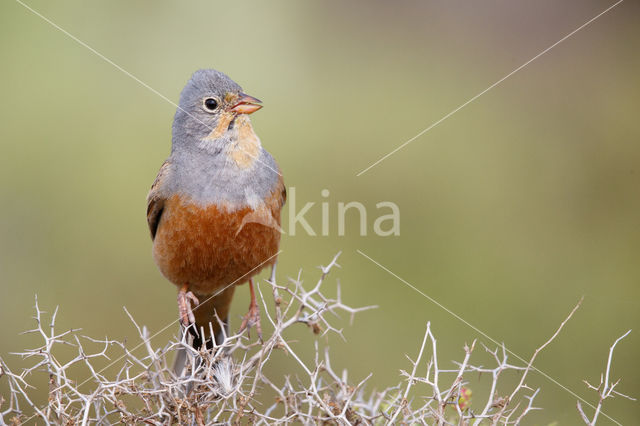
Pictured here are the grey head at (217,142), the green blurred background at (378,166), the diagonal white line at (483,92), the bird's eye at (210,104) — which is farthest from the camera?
the diagonal white line at (483,92)

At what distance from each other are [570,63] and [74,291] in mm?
5524

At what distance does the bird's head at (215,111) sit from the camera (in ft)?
15.3

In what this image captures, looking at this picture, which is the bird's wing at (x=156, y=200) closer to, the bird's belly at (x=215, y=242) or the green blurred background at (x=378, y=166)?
the bird's belly at (x=215, y=242)

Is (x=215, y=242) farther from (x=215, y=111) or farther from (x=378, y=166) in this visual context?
(x=378, y=166)

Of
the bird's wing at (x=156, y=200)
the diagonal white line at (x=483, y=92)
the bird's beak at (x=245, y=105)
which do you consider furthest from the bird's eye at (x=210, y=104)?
the diagonal white line at (x=483, y=92)

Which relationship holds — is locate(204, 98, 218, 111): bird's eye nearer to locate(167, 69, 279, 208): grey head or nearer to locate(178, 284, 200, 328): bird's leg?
locate(167, 69, 279, 208): grey head

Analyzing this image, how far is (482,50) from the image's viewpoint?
27.6 feet

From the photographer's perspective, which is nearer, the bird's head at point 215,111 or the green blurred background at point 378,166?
the bird's head at point 215,111

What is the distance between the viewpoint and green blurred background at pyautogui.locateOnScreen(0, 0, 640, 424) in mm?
6242

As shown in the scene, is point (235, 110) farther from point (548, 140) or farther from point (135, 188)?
point (548, 140)

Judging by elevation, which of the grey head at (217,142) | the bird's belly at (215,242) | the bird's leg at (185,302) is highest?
the grey head at (217,142)

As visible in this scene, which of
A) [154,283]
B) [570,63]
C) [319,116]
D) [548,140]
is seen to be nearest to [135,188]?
[154,283]

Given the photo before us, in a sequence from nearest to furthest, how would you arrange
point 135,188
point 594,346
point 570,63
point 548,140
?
point 594,346 < point 135,188 < point 548,140 < point 570,63

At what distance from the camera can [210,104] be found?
15.3ft
